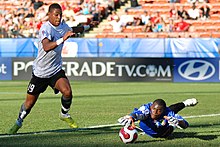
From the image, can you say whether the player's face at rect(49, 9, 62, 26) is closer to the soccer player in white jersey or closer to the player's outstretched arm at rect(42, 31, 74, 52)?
the soccer player in white jersey

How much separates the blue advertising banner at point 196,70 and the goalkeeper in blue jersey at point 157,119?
20254 mm

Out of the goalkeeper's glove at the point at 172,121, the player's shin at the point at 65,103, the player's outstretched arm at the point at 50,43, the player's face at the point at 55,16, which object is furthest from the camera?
the player's shin at the point at 65,103

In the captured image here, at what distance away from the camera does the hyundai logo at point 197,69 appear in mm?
30750

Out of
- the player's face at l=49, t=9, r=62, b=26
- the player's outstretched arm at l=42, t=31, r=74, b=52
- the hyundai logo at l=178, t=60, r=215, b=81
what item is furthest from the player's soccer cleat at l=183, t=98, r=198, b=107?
the hyundai logo at l=178, t=60, r=215, b=81

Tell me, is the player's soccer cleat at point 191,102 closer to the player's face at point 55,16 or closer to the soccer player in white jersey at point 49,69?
the soccer player in white jersey at point 49,69

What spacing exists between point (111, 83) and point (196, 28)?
7189mm

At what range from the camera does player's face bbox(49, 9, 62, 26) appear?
11.5 meters

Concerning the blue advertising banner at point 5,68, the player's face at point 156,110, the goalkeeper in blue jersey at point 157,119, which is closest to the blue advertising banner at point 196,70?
the blue advertising banner at point 5,68

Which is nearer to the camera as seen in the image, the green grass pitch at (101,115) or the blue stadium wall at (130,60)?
the green grass pitch at (101,115)

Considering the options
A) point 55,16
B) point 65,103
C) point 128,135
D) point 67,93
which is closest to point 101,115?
point 65,103

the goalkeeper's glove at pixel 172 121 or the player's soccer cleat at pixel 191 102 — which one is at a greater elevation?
the player's soccer cleat at pixel 191 102

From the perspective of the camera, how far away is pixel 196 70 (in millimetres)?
30844

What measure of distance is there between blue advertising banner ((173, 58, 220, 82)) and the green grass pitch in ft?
3.79

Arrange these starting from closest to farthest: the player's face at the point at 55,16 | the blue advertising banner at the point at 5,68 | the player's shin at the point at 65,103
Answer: the player's face at the point at 55,16 < the player's shin at the point at 65,103 < the blue advertising banner at the point at 5,68
